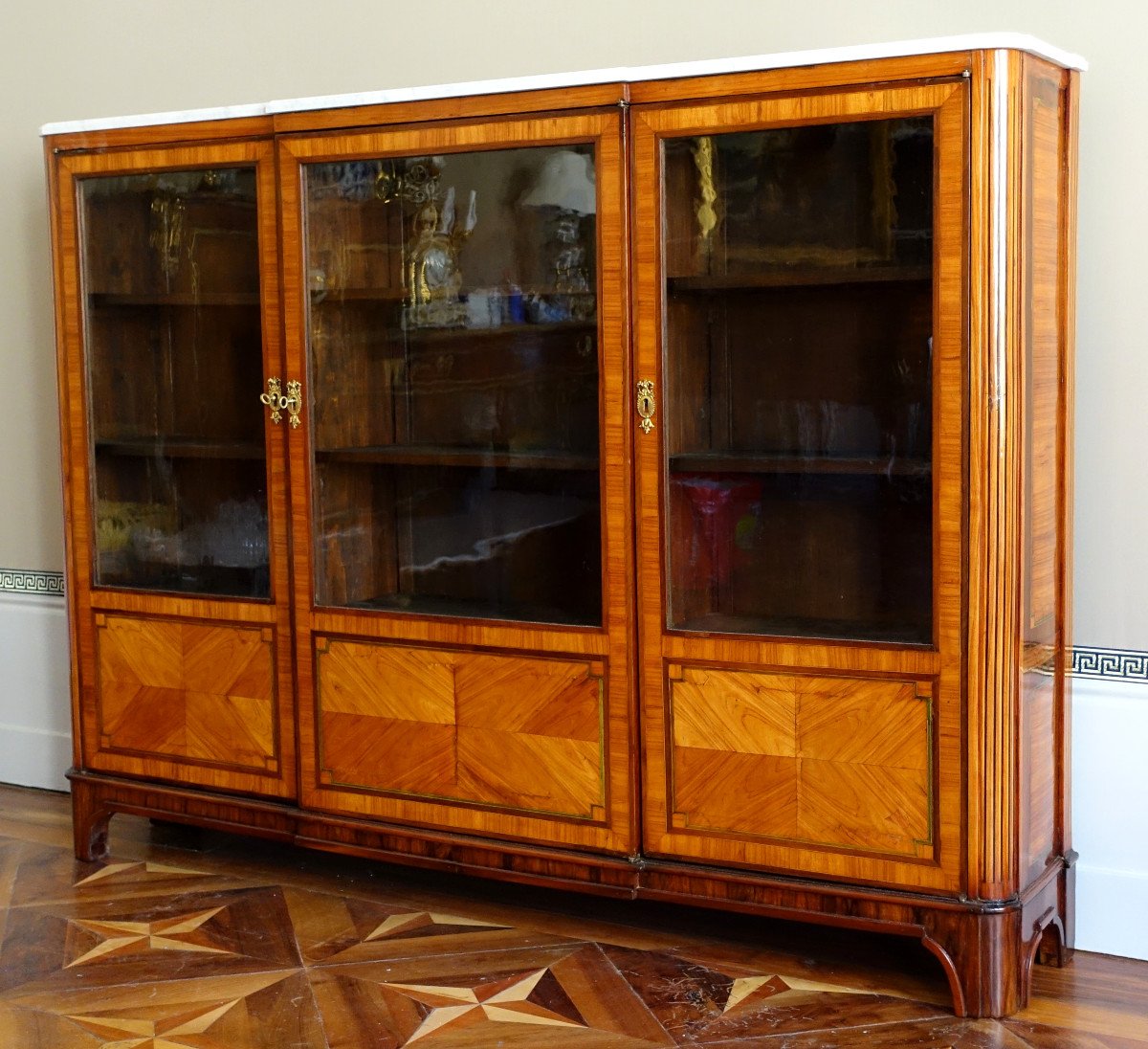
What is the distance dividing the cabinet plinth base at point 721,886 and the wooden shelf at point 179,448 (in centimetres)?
69

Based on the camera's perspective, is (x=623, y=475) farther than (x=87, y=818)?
No

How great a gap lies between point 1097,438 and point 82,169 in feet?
6.79

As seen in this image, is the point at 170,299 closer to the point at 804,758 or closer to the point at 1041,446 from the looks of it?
the point at 804,758

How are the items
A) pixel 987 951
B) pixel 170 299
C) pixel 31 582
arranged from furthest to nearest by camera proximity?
pixel 31 582 < pixel 170 299 < pixel 987 951

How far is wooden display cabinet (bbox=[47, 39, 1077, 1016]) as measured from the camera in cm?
230

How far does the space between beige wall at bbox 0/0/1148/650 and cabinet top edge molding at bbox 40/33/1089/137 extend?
175mm

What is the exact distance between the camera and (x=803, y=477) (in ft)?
8.07

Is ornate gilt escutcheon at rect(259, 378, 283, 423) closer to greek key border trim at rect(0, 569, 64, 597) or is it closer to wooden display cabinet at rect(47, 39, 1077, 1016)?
wooden display cabinet at rect(47, 39, 1077, 1016)

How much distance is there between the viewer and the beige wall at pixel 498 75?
2.57 m

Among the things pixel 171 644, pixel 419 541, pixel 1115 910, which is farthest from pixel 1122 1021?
pixel 171 644

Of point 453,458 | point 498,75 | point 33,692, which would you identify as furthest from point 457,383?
point 33,692

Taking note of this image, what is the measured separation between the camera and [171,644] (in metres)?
3.03

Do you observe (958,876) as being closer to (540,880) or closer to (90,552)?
(540,880)

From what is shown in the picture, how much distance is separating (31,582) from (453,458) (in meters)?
1.56
